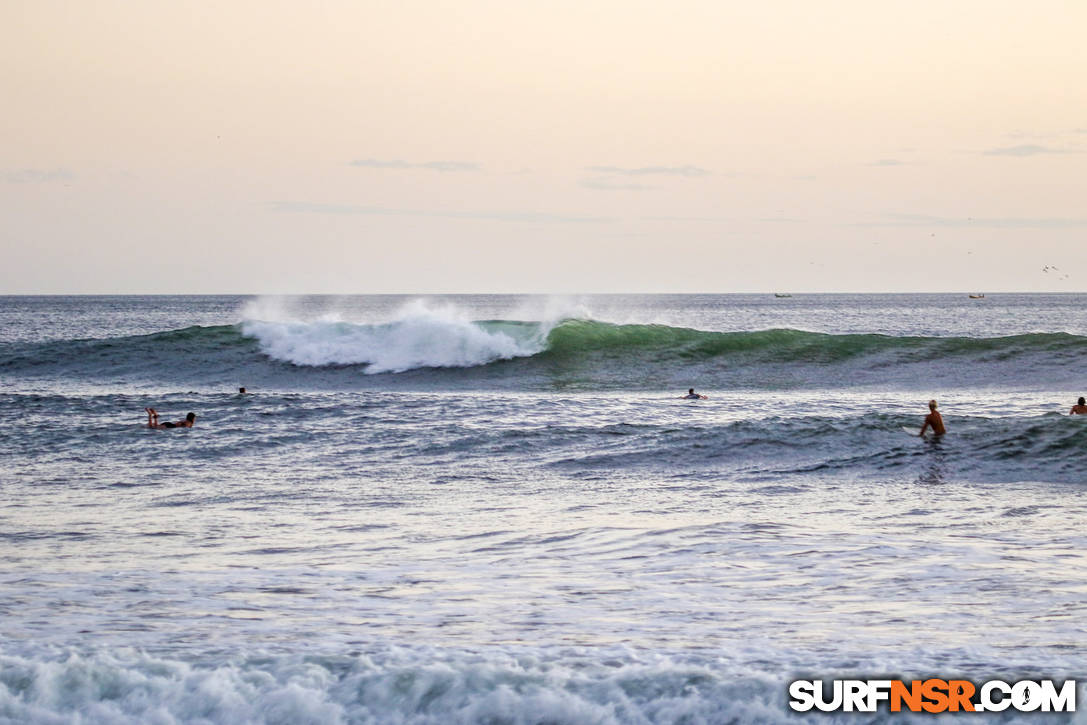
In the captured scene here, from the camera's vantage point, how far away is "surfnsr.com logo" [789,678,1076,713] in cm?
569

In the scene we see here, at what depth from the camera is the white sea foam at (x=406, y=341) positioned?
3284cm

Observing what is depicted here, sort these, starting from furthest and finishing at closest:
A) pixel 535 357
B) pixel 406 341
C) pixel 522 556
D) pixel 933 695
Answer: pixel 406 341, pixel 535 357, pixel 522 556, pixel 933 695

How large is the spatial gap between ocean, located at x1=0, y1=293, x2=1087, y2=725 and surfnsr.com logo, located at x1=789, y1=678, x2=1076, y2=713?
89 millimetres

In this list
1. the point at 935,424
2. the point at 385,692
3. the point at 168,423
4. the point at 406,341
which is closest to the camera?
the point at 385,692

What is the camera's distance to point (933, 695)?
5809 mm

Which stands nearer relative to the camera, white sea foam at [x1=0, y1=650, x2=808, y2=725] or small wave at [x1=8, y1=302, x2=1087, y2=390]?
white sea foam at [x1=0, y1=650, x2=808, y2=725]

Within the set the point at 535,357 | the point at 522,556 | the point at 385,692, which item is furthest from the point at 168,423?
the point at 535,357

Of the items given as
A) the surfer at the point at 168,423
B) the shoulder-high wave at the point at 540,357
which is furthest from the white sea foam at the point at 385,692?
the shoulder-high wave at the point at 540,357

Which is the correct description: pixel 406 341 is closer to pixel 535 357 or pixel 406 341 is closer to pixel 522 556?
pixel 535 357

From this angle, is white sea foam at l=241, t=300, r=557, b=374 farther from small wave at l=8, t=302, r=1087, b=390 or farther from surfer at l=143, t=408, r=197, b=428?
surfer at l=143, t=408, r=197, b=428

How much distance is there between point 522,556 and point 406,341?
82.8ft

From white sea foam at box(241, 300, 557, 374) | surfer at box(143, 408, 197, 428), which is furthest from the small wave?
surfer at box(143, 408, 197, 428)

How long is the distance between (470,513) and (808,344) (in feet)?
79.0

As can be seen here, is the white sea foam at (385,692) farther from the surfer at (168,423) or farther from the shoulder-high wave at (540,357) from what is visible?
the shoulder-high wave at (540,357)
